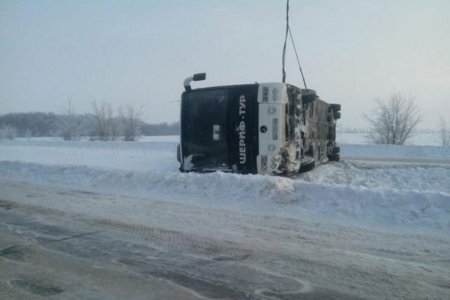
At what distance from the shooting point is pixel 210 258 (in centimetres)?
481

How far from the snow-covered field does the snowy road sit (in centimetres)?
1

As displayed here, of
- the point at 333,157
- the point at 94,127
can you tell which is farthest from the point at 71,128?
the point at 333,157

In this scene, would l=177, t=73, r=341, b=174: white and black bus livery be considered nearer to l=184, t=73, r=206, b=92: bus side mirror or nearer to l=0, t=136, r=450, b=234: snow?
l=184, t=73, r=206, b=92: bus side mirror

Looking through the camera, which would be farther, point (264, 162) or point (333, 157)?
point (333, 157)

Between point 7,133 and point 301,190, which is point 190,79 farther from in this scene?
point 7,133

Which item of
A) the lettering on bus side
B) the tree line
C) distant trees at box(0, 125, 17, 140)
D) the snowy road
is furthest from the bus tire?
distant trees at box(0, 125, 17, 140)

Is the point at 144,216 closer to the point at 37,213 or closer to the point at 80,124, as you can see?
the point at 37,213

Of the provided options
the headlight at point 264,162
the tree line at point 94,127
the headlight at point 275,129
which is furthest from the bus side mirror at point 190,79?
the tree line at point 94,127

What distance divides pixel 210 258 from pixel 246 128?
544cm

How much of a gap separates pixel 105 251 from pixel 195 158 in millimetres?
5685

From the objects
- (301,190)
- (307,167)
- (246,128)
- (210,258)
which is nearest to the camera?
(210,258)

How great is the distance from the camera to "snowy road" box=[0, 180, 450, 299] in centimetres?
392

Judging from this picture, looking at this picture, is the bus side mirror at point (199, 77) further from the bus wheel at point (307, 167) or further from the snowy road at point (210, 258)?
the snowy road at point (210, 258)

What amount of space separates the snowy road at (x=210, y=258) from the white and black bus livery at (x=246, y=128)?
2.86 meters
